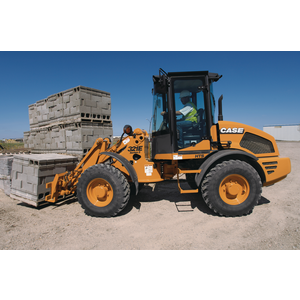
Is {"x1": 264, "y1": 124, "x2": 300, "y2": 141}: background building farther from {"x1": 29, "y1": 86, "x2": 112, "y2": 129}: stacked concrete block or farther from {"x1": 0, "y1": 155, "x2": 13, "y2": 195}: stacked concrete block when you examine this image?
{"x1": 0, "y1": 155, "x2": 13, "y2": 195}: stacked concrete block

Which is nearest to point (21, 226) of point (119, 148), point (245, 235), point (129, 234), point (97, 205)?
point (97, 205)

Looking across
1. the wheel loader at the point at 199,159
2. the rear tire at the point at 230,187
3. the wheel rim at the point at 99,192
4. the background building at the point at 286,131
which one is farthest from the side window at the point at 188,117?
the background building at the point at 286,131

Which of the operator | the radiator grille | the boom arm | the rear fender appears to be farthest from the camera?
the boom arm

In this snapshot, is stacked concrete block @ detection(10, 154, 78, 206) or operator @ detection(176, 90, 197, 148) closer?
operator @ detection(176, 90, 197, 148)

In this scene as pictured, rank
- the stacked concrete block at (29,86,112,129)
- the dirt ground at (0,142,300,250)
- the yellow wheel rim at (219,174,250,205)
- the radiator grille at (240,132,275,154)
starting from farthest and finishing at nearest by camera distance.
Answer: the stacked concrete block at (29,86,112,129) < the radiator grille at (240,132,275,154) < the yellow wheel rim at (219,174,250,205) < the dirt ground at (0,142,300,250)

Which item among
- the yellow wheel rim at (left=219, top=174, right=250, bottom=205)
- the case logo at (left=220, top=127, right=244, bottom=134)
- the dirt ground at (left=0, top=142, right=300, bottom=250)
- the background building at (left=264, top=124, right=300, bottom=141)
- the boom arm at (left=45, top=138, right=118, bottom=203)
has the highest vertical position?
the background building at (left=264, top=124, right=300, bottom=141)

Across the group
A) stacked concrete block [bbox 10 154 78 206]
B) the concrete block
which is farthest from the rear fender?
the concrete block

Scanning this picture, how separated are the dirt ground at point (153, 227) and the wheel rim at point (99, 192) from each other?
1.19ft

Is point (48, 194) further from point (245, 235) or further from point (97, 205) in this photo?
point (245, 235)

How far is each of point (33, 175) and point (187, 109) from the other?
381cm

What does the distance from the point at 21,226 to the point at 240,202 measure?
4.39 m

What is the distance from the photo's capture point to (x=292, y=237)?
10.2 ft

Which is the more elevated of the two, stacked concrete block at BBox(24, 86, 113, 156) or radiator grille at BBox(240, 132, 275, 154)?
stacked concrete block at BBox(24, 86, 113, 156)

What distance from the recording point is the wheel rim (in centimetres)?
410
